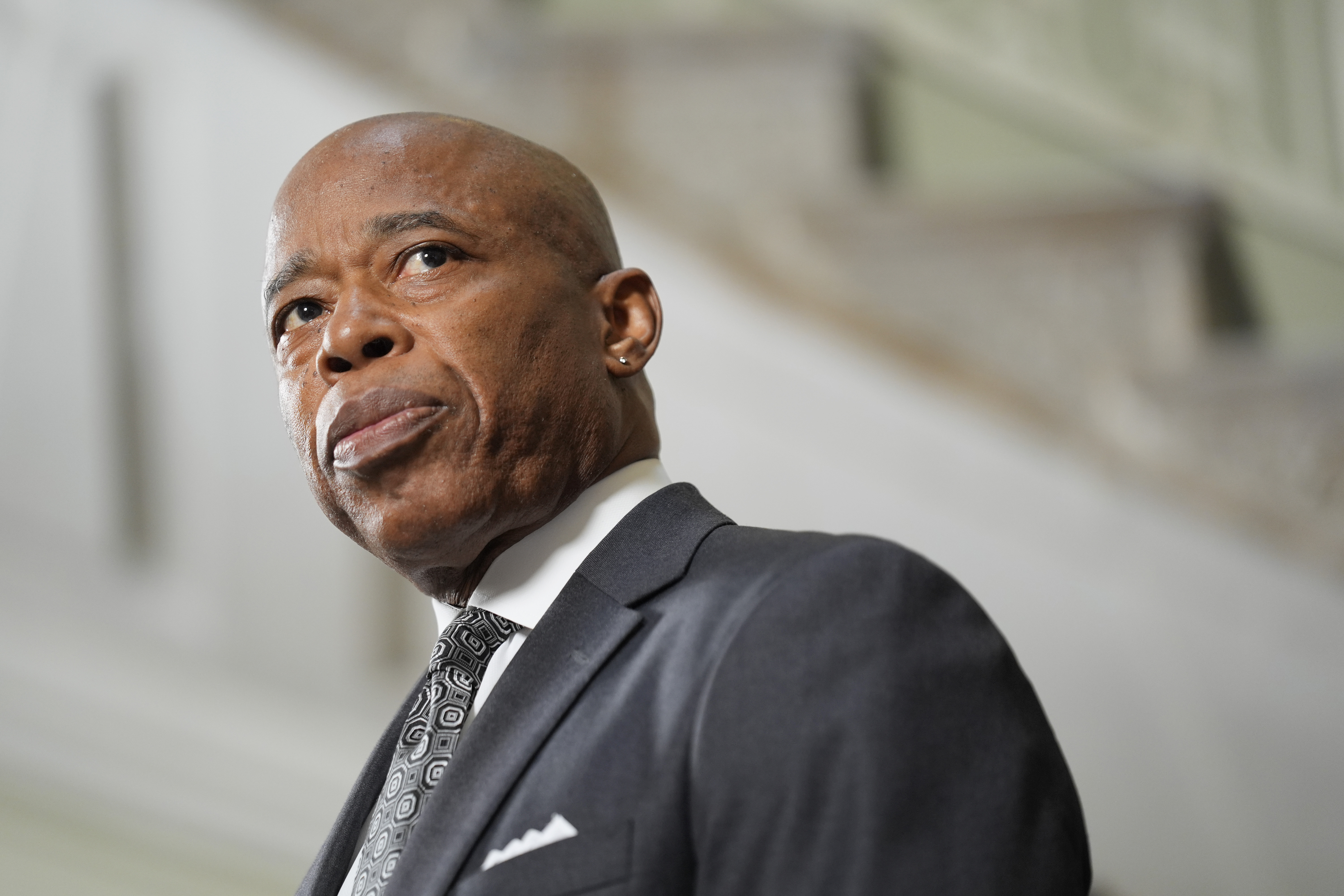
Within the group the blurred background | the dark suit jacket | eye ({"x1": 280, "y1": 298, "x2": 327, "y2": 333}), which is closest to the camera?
the dark suit jacket

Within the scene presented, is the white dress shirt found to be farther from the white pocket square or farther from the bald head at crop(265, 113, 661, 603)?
the white pocket square

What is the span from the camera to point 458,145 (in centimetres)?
111

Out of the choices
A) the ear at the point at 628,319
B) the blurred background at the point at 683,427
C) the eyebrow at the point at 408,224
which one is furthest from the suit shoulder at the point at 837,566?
the blurred background at the point at 683,427

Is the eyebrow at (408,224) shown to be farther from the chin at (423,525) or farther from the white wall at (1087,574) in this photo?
the white wall at (1087,574)

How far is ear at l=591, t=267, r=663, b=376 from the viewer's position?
3.72 ft

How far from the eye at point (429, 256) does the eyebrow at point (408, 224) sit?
0.05 feet

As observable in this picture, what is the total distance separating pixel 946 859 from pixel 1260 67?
14.3 feet

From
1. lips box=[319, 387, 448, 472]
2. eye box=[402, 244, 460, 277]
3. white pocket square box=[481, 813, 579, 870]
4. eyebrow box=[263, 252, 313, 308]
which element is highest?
eyebrow box=[263, 252, 313, 308]

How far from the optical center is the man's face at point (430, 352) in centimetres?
101

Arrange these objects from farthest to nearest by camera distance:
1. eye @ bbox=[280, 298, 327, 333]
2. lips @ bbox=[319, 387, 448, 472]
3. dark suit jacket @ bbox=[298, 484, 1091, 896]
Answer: eye @ bbox=[280, 298, 327, 333], lips @ bbox=[319, 387, 448, 472], dark suit jacket @ bbox=[298, 484, 1091, 896]

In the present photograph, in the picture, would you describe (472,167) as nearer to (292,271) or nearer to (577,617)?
(292,271)

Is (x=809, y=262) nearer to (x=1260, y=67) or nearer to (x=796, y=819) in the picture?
(x=1260, y=67)

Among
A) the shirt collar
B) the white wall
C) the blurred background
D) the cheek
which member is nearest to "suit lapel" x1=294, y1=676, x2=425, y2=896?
the shirt collar

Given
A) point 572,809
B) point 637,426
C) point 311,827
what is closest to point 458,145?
point 637,426
